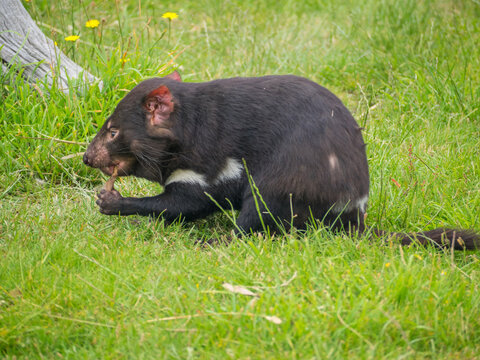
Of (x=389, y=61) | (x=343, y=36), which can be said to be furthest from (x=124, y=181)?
(x=343, y=36)

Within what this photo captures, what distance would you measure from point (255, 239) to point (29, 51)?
2198mm

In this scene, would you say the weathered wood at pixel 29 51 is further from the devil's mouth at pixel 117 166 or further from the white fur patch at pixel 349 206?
the white fur patch at pixel 349 206

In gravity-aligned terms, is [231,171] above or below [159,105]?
below

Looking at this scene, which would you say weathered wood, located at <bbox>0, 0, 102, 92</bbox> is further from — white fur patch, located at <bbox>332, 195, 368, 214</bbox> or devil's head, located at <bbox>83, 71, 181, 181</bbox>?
white fur patch, located at <bbox>332, 195, 368, 214</bbox>

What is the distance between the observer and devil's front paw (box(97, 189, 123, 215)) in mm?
3146

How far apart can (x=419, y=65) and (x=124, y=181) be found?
244cm

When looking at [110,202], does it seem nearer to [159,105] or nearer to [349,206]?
[159,105]

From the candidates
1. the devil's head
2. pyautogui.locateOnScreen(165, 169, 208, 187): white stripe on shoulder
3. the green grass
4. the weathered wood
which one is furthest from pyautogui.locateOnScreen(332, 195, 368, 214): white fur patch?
the weathered wood

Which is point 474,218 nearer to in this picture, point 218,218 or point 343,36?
point 218,218

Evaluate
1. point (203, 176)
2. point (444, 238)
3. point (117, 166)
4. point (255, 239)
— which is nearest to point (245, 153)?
point (203, 176)

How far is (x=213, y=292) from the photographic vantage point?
2.27m

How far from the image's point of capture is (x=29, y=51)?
4.00m

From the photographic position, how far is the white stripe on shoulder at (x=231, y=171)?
116 inches

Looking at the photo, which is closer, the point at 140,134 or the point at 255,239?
the point at 255,239
